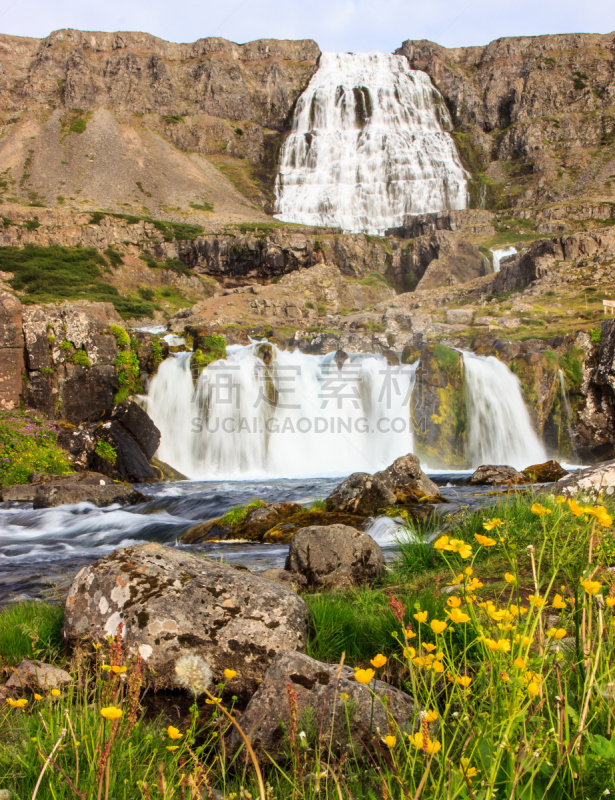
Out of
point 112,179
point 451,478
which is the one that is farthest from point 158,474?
point 112,179

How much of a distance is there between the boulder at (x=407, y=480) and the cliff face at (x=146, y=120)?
230 feet

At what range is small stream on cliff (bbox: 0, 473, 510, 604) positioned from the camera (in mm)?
7070

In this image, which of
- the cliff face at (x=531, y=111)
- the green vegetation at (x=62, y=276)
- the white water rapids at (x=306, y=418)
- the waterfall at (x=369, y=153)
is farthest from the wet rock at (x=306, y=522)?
the cliff face at (x=531, y=111)

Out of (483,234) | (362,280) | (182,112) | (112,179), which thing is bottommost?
(362,280)

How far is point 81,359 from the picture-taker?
19.0 meters

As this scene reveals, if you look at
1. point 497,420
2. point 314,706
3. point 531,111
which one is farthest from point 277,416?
point 531,111

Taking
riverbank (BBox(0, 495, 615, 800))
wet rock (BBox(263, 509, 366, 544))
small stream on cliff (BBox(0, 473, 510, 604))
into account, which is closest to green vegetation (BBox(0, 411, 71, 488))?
small stream on cliff (BBox(0, 473, 510, 604))

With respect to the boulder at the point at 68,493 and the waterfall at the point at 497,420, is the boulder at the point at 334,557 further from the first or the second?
the waterfall at the point at 497,420

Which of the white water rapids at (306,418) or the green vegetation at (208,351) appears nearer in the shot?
the white water rapids at (306,418)

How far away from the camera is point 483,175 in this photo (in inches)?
3199

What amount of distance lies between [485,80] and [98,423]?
106275mm

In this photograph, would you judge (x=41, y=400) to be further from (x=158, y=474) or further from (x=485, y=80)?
(x=485, y=80)

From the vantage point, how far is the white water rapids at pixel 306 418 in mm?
20016

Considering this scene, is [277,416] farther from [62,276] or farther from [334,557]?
[62,276]
